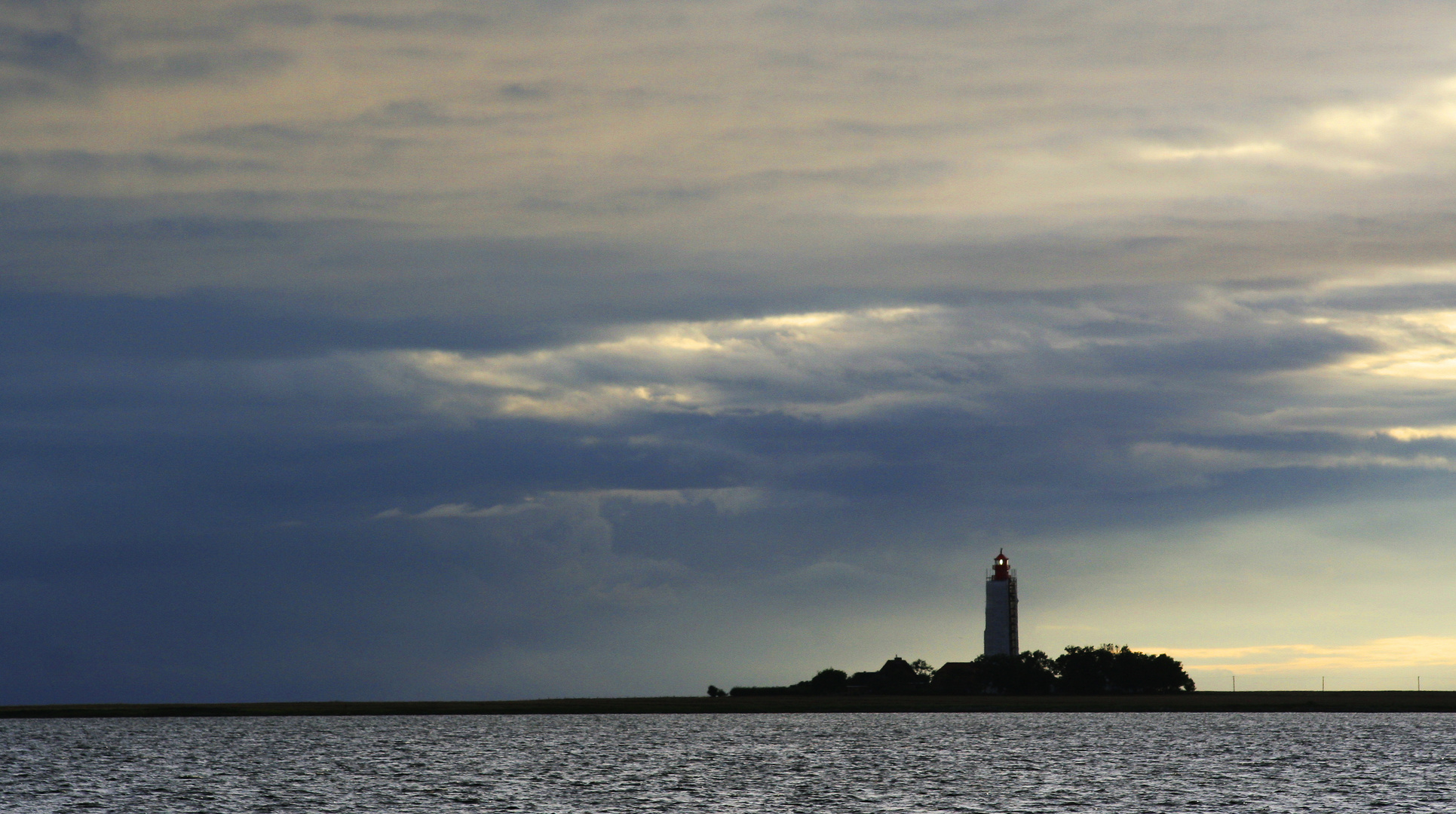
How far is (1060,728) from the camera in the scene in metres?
192

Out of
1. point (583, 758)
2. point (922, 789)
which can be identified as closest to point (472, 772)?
point (583, 758)

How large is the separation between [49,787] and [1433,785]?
91.7m

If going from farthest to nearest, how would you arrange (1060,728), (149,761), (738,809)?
(1060,728) < (149,761) < (738,809)

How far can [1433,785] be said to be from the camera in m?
96.1

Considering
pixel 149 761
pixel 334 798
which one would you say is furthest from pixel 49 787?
pixel 149 761

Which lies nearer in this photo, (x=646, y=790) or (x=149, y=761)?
(x=646, y=790)

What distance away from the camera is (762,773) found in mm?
112062

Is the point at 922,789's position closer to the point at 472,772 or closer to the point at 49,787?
the point at 472,772

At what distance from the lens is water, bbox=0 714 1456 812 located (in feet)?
283

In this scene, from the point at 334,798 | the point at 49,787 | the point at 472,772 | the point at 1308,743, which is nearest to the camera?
the point at 334,798

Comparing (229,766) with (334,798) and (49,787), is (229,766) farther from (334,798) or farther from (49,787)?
(334,798)

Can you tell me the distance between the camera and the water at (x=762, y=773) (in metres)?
86.2

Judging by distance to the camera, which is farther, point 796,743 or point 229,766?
point 796,743

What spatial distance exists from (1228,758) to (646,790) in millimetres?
57684
